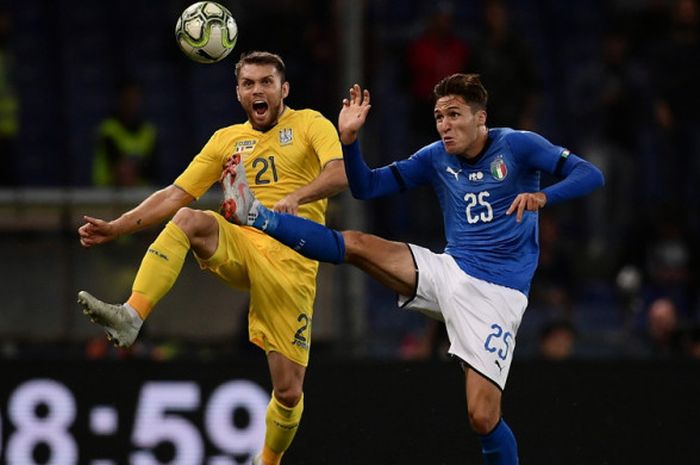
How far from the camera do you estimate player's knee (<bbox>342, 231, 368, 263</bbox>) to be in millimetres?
8906

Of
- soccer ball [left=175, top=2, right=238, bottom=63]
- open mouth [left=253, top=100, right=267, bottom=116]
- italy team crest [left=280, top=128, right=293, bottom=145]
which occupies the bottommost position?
italy team crest [left=280, top=128, right=293, bottom=145]

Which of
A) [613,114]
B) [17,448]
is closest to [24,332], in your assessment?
[17,448]

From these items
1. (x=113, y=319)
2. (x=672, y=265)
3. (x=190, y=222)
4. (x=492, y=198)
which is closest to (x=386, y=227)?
(x=672, y=265)

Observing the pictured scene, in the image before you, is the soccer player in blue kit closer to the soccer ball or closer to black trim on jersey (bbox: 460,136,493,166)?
black trim on jersey (bbox: 460,136,493,166)

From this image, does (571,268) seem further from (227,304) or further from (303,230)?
(303,230)

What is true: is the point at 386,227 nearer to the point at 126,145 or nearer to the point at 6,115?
→ the point at 126,145

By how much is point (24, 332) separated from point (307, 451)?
2.84 metres

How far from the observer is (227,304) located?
503 inches

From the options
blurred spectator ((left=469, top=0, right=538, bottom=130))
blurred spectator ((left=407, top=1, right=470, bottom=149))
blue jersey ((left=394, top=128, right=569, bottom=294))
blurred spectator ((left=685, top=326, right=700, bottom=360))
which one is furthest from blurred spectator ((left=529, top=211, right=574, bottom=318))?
blue jersey ((left=394, top=128, right=569, bottom=294))

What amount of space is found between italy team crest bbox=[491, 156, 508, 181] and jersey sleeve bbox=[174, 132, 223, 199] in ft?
5.28

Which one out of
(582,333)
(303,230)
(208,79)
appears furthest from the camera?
(208,79)

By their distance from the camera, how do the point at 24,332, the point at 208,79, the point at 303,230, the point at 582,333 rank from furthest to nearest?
the point at 208,79
the point at 582,333
the point at 24,332
the point at 303,230

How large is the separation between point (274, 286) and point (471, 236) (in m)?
1.16

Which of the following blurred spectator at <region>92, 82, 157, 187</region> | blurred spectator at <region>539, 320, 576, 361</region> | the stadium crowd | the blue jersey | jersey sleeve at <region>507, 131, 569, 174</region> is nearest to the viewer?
jersey sleeve at <region>507, 131, 569, 174</region>
